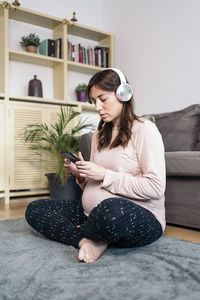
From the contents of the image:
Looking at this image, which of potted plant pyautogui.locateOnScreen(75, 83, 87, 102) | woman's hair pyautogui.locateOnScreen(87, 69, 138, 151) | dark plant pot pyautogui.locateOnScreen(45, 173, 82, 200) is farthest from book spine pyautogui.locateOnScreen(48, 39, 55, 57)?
woman's hair pyautogui.locateOnScreen(87, 69, 138, 151)

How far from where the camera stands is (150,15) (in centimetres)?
366

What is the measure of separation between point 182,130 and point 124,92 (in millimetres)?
1260

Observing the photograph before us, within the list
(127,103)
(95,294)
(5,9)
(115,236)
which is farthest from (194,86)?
(95,294)

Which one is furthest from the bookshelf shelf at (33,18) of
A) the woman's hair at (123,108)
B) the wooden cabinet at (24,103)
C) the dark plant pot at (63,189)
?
the woman's hair at (123,108)

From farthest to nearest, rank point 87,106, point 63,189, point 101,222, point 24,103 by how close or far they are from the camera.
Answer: point 87,106 < point 24,103 < point 63,189 < point 101,222

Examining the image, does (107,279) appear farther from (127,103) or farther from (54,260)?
(127,103)

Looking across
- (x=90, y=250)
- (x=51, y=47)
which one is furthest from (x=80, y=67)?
(x=90, y=250)

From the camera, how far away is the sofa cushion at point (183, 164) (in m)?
1.83

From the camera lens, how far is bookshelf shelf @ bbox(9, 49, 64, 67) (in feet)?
11.1

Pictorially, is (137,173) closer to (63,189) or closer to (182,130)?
(182,130)

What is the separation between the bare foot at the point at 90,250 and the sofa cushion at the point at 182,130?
4.54 feet

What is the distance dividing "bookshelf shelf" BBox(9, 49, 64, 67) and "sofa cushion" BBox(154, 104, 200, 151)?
5.25ft

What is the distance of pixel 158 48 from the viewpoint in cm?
356

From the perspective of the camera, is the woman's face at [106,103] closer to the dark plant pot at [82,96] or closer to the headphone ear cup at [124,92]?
the headphone ear cup at [124,92]
